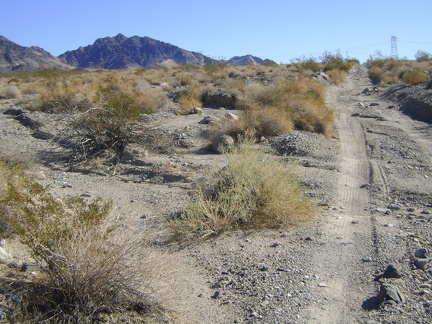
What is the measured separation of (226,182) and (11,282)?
14.2ft

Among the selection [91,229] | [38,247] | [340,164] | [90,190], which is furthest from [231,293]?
[340,164]

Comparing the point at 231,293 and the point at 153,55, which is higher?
the point at 153,55

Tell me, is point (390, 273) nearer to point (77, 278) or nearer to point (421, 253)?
point (421, 253)

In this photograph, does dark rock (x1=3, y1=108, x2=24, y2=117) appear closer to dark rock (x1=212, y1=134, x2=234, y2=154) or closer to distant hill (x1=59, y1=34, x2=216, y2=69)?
dark rock (x1=212, y1=134, x2=234, y2=154)

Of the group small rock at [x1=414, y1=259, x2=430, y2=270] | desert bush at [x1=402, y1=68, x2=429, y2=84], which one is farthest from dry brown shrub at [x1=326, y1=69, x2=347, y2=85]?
small rock at [x1=414, y1=259, x2=430, y2=270]

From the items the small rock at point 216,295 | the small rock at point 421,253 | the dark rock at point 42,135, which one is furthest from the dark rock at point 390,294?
the dark rock at point 42,135

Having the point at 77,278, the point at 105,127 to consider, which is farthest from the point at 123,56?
the point at 77,278

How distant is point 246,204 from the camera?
764 centimetres

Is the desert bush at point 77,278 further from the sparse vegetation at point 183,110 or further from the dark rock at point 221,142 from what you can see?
the dark rock at point 221,142

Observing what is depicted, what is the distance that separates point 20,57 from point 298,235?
165374 mm

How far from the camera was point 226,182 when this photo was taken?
823 cm

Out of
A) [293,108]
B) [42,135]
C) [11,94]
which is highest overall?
[11,94]

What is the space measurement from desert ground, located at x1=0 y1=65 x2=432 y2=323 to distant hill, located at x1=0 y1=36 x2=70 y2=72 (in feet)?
470

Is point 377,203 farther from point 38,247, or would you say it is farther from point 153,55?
point 153,55
